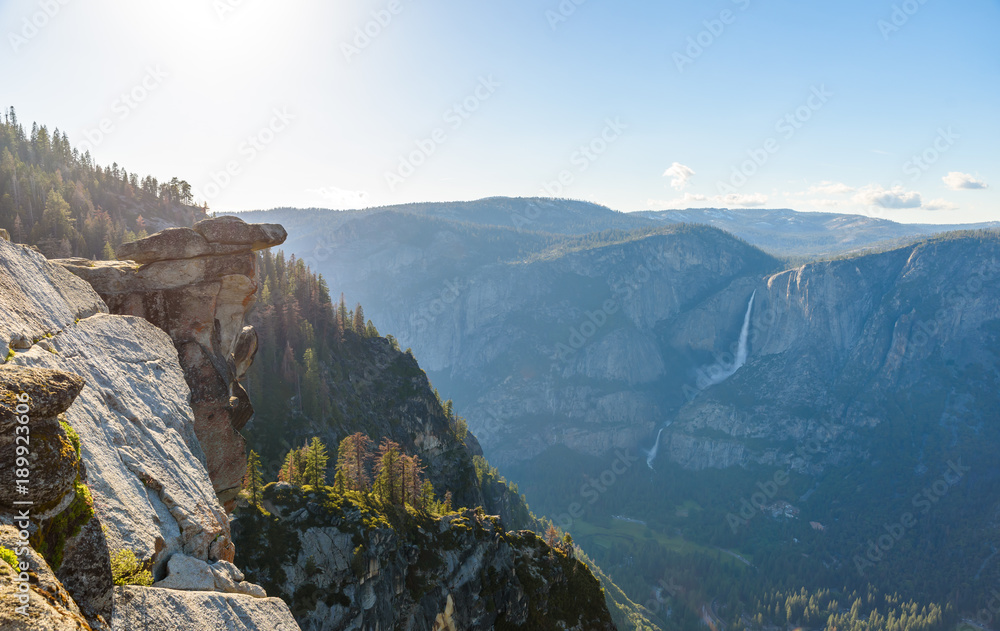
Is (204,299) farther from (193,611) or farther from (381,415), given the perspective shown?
(381,415)

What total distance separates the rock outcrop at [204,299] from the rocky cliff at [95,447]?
279 inches

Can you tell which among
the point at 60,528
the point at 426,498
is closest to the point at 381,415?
the point at 426,498

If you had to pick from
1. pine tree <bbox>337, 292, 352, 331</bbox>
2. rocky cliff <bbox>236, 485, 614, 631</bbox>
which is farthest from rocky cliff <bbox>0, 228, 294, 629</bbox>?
pine tree <bbox>337, 292, 352, 331</bbox>

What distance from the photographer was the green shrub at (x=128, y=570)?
13.8 metres

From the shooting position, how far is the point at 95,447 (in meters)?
16.1

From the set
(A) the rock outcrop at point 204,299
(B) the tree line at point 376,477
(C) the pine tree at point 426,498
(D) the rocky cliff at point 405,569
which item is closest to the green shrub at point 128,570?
(A) the rock outcrop at point 204,299

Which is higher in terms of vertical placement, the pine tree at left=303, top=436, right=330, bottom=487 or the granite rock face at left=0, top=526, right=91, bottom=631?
the granite rock face at left=0, top=526, right=91, bottom=631

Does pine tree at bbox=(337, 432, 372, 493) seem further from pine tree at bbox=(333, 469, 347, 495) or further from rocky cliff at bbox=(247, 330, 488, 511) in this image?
rocky cliff at bbox=(247, 330, 488, 511)

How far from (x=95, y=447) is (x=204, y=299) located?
66.6 ft

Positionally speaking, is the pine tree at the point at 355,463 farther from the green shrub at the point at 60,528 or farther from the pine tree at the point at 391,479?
the green shrub at the point at 60,528

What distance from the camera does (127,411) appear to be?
1933 cm

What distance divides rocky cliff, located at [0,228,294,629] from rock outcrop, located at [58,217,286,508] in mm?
7083

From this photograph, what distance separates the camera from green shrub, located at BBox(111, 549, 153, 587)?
45.2ft

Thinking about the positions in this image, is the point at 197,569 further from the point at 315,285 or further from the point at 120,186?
the point at 120,186
